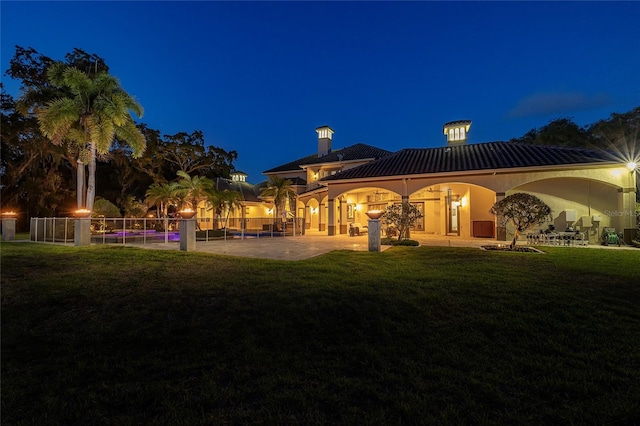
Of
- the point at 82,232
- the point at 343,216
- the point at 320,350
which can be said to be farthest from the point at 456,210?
the point at 82,232

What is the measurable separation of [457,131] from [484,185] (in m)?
8.63

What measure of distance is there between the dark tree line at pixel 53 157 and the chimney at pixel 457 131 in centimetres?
2276

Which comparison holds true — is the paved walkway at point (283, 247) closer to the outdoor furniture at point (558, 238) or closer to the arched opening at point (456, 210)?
the outdoor furniture at point (558, 238)

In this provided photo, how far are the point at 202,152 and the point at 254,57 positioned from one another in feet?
86.4

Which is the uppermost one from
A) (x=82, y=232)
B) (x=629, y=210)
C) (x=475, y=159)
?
(x=475, y=159)

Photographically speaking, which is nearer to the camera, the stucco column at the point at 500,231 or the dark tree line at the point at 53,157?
the stucco column at the point at 500,231

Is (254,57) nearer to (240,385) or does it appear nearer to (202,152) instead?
(202,152)

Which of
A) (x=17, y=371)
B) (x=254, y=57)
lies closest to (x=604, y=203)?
(x=17, y=371)

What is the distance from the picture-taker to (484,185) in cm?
1619

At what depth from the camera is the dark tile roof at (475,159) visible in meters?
15.2

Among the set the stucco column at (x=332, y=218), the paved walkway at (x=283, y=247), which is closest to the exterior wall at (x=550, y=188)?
the stucco column at (x=332, y=218)

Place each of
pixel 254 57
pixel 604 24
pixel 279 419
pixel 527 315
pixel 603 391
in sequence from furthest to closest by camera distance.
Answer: pixel 254 57 → pixel 604 24 → pixel 527 315 → pixel 603 391 → pixel 279 419

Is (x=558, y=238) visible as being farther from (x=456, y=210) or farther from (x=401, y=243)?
(x=401, y=243)

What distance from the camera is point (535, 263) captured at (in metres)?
8.67
